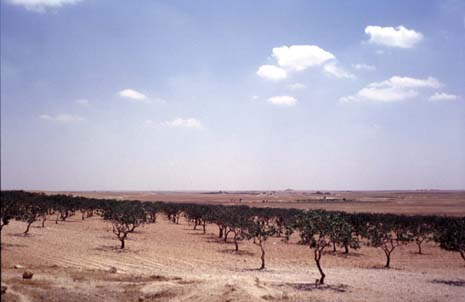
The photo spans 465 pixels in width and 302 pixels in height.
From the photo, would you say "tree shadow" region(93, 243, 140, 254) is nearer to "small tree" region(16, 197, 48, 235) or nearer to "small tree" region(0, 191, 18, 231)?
"small tree" region(16, 197, 48, 235)

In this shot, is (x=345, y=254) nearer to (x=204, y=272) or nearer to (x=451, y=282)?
(x=451, y=282)

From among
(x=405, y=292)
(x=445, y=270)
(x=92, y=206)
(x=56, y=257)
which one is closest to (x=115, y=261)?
(x=56, y=257)

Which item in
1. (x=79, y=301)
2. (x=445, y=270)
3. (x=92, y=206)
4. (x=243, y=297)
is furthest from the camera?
(x=92, y=206)

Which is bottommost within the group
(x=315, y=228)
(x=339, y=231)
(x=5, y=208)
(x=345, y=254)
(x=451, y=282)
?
(x=345, y=254)

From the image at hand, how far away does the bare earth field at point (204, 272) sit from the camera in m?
18.3

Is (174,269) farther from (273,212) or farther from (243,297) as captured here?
(273,212)

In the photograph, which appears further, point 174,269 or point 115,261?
point 115,261

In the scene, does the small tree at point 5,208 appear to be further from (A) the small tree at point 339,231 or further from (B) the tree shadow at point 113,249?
(B) the tree shadow at point 113,249

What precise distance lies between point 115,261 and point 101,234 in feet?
66.7

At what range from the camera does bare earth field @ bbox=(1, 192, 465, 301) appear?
18.3m

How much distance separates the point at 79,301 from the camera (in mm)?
15797

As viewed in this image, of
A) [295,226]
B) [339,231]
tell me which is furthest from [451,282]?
[295,226]

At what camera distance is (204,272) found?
28.9 m

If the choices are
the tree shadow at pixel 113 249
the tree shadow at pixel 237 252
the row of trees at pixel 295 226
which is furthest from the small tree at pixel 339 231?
the tree shadow at pixel 113 249
